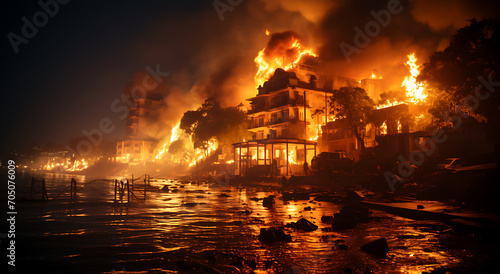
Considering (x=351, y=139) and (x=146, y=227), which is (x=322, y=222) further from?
(x=351, y=139)

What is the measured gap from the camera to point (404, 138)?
31359 millimetres

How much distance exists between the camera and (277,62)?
74812mm

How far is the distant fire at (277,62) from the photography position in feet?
233

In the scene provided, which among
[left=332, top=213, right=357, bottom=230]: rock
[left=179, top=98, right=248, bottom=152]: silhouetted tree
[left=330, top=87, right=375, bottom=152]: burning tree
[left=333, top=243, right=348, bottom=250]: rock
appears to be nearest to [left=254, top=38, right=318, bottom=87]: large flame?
[left=179, top=98, right=248, bottom=152]: silhouetted tree

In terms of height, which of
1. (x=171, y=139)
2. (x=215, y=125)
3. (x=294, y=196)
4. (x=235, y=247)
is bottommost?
(x=294, y=196)

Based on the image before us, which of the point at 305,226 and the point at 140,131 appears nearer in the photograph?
the point at 305,226

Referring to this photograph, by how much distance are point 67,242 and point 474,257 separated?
32.2 feet

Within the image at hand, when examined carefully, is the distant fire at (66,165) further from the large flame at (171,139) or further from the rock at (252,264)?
the rock at (252,264)

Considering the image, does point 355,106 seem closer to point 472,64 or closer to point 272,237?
point 472,64

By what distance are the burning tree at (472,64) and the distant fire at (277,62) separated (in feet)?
147

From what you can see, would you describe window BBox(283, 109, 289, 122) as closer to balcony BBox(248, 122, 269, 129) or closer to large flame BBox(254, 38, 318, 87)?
balcony BBox(248, 122, 269, 129)

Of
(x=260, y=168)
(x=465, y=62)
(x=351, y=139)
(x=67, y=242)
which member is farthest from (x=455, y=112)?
(x=67, y=242)

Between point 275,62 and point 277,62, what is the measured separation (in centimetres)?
64

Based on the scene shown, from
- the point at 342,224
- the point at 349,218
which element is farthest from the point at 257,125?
the point at 342,224
